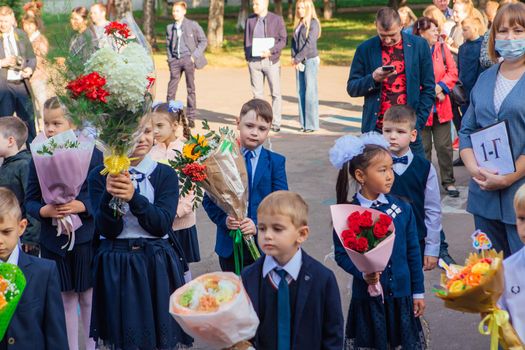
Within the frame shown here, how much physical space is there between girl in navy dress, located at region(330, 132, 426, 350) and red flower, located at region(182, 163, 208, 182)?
0.85 meters

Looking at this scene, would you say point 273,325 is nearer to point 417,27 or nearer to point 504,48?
point 504,48

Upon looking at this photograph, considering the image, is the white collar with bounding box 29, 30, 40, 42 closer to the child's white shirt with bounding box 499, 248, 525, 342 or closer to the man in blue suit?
the man in blue suit

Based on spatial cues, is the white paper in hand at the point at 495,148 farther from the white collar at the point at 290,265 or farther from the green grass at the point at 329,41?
the green grass at the point at 329,41

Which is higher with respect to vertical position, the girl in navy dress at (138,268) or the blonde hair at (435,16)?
the blonde hair at (435,16)

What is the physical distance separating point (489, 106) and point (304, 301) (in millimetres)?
2246

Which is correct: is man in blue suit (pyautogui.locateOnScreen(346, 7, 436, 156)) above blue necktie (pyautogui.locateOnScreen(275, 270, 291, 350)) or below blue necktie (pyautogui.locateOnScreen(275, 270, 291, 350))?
above

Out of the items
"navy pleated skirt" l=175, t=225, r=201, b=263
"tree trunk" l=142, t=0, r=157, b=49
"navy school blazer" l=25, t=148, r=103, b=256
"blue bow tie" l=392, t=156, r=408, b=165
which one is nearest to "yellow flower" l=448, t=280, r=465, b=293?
"blue bow tie" l=392, t=156, r=408, b=165

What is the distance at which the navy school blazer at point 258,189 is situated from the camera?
6090 millimetres

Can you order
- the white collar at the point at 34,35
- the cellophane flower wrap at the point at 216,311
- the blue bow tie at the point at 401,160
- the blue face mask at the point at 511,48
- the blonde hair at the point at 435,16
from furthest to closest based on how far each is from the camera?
the white collar at the point at 34,35 < the blonde hair at the point at 435,16 < the blue bow tie at the point at 401,160 < the blue face mask at the point at 511,48 < the cellophane flower wrap at the point at 216,311

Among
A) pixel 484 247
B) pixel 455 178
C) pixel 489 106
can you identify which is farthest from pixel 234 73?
pixel 484 247

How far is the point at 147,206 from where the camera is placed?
525 centimetres

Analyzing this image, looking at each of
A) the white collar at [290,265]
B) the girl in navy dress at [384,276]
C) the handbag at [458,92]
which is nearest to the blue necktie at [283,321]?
the white collar at [290,265]

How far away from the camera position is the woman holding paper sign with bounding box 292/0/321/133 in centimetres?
1569

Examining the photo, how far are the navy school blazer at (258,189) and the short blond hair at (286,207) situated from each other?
1550 mm
